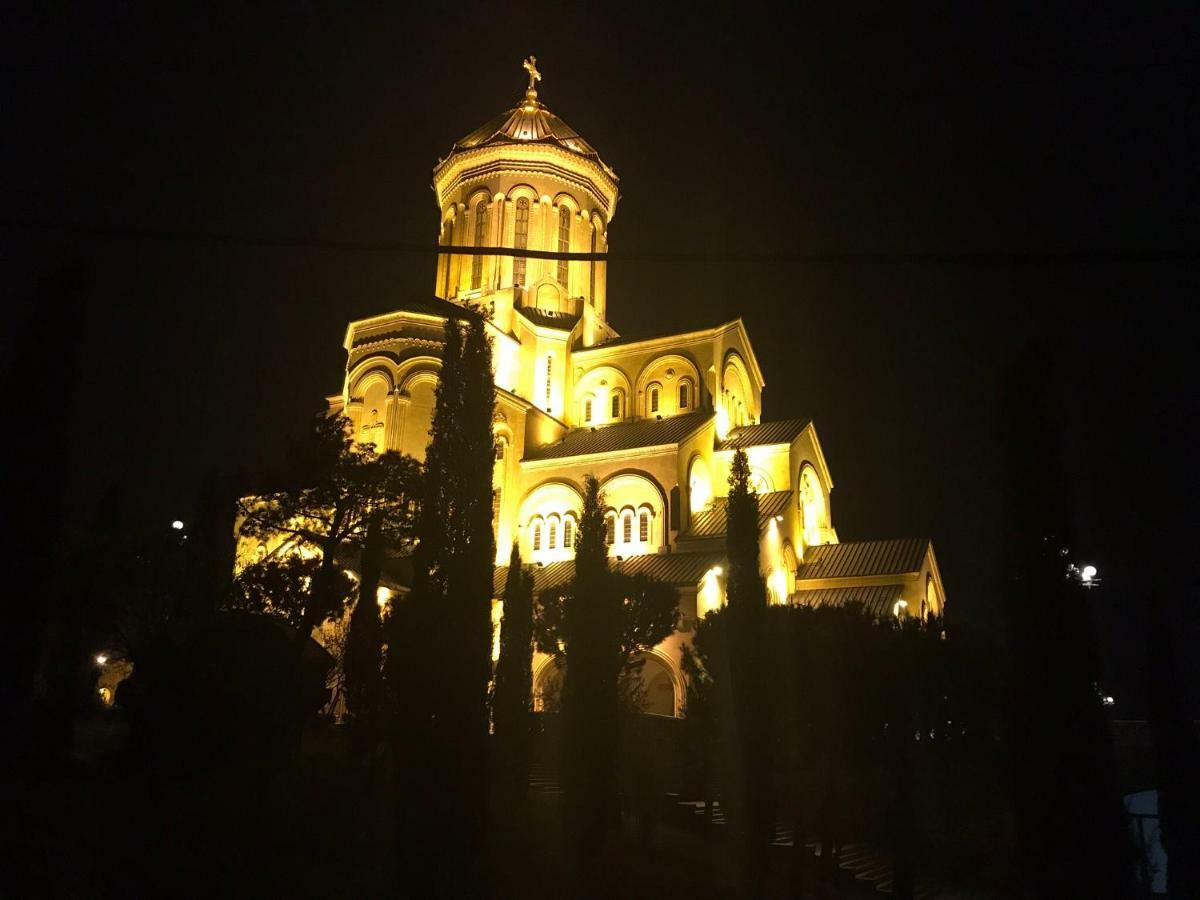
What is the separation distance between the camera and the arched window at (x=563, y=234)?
31031mm

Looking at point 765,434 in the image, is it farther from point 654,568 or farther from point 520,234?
point 520,234

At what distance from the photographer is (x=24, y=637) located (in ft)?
30.2

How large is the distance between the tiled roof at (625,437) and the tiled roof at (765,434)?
1.19m

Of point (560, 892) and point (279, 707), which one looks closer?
point (560, 892)

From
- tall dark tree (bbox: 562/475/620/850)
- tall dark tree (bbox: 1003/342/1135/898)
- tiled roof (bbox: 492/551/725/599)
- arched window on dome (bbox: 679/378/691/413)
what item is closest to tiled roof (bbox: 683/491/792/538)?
tiled roof (bbox: 492/551/725/599)

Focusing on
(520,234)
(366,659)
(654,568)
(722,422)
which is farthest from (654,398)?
(366,659)

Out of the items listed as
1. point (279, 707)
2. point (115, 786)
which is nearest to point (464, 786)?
point (279, 707)

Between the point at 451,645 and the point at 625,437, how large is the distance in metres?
15.0

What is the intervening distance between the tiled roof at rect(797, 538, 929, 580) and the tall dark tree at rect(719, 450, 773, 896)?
11146 mm

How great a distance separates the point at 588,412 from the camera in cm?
3106

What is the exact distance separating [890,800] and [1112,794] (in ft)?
15.5

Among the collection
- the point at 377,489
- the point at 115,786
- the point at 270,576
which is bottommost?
the point at 115,786

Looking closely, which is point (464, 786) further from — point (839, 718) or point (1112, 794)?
point (1112, 794)

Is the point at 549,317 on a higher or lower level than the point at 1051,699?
higher
